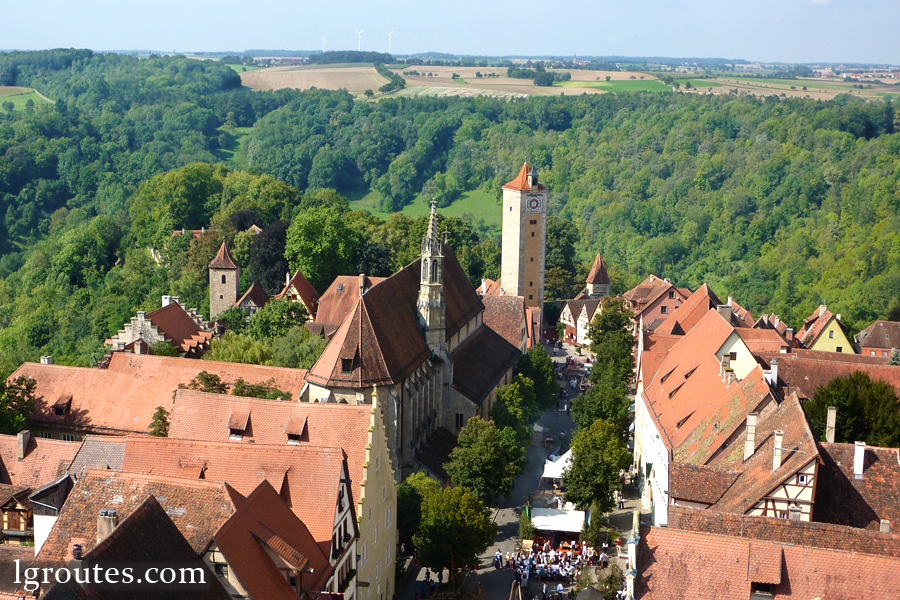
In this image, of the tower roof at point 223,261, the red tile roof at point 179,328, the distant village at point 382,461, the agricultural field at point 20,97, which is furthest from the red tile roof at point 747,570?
the agricultural field at point 20,97

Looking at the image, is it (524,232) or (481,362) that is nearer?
(481,362)

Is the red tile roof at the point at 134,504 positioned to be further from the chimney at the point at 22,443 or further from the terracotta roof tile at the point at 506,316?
the terracotta roof tile at the point at 506,316

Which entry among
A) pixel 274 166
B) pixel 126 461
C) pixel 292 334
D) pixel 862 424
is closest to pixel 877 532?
pixel 862 424

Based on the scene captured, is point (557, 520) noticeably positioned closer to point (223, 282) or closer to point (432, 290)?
point (432, 290)

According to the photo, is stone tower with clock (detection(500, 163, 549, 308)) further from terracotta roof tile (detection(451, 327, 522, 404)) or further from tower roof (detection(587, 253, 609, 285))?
tower roof (detection(587, 253, 609, 285))

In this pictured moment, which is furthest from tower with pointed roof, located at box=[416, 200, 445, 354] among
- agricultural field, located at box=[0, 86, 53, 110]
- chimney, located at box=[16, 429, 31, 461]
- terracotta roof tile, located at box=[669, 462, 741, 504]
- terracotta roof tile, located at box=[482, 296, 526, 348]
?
agricultural field, located at box=[0, 86, 53, 110]

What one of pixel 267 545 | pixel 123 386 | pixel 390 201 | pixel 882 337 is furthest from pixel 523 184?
pixel 390 201
